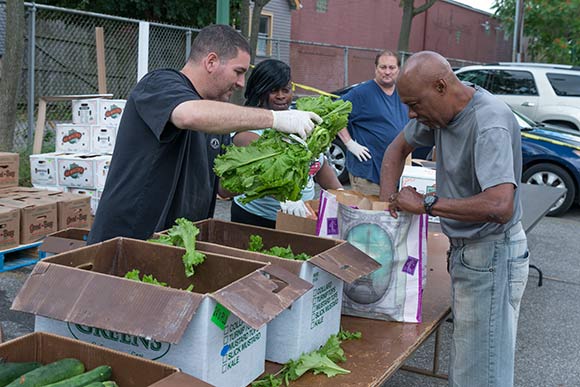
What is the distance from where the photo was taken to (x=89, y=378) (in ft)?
6.14

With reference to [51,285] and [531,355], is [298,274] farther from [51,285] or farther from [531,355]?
[531,355]

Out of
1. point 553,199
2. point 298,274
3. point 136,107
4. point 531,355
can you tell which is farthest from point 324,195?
point 553,199

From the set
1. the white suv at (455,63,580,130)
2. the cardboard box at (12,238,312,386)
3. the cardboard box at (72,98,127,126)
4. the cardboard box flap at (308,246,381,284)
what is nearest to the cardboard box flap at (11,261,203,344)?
the cardboard box at (12,238,312,386)

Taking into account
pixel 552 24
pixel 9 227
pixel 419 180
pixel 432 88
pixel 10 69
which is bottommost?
pixel 9 227

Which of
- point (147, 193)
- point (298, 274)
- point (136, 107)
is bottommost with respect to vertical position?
point (298, 274)

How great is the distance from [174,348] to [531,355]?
4072 mm

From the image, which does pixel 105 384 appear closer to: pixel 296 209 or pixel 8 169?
pixel 296 209

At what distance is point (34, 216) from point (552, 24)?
21934 mm

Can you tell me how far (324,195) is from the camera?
120 inches

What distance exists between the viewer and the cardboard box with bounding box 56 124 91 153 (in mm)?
7934

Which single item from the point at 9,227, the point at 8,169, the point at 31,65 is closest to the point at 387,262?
the point at 9,227

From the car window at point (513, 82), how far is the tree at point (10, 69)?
9703mm

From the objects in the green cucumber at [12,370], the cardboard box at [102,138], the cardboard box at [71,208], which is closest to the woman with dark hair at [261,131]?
the green cucumber at [12,370]

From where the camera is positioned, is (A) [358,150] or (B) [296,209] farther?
(A) [358,150]
